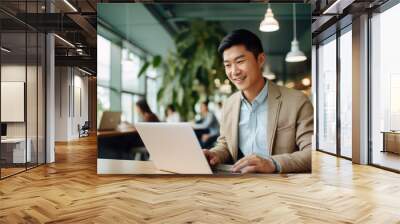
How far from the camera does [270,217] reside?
361 cm

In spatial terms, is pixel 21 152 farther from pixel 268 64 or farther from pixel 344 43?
pixel 344 43

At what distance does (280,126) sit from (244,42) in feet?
4.18

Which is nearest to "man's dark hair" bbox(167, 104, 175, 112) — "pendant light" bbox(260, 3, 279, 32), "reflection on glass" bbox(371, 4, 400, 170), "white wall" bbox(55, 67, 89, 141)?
"pendant light" bbox(260, 3, 279, 32)

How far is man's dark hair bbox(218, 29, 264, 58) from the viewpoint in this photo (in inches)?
215

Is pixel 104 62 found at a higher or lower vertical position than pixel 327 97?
higher

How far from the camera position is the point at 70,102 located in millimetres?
11039

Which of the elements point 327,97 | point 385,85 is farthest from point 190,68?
point 327,97

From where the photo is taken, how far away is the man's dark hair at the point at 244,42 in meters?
5.45

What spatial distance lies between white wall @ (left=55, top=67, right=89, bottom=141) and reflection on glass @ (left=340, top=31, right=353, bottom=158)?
586 cm

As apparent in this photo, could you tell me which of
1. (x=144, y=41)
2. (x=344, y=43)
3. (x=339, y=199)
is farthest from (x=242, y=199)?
(x=344, y=43)

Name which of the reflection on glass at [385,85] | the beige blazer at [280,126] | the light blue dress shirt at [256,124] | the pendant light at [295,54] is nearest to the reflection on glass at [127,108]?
the beige blazer at [280,126]

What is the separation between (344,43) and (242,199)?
5203 millimetres

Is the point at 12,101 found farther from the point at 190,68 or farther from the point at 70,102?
the point at 70,102

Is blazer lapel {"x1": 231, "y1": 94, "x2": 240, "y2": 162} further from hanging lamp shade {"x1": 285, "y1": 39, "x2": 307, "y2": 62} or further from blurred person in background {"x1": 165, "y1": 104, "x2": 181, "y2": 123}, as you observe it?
→ hanging lamp shade {"x1": 285, "y1": 39, "x2": 307, "y2": 62}
